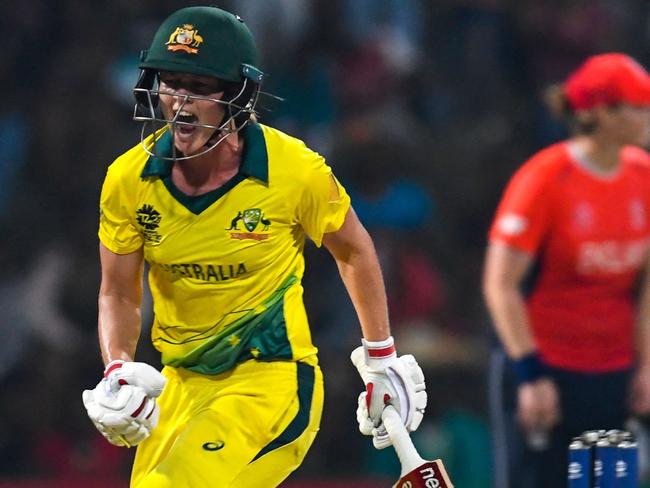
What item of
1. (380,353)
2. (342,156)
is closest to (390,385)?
(380,353)

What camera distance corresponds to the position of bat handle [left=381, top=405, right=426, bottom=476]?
355cm

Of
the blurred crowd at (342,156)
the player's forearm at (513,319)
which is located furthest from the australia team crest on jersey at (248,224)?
the blurred crowd at (342,156)

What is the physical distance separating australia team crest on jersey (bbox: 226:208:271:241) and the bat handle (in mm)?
552

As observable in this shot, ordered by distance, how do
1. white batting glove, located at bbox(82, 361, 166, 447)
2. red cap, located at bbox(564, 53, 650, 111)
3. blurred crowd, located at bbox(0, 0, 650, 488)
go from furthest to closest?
1. blurred crowd, located at bbox(0, 0, 650, 488)
2. red cap, located at bbox(564, 53, 650, 111)
3. white batting glove, located at bbox(82, 361, 166, 447)

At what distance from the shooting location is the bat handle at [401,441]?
3551mm

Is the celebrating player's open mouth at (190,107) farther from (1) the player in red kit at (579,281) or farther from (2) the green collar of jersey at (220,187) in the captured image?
(1) the player in red kit at (579,281)

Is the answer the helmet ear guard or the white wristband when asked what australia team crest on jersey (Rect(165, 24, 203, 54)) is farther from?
the white wristband

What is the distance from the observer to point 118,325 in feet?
12.1

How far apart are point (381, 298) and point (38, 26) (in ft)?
13.1

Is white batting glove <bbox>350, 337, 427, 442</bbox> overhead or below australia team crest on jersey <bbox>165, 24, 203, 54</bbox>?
below

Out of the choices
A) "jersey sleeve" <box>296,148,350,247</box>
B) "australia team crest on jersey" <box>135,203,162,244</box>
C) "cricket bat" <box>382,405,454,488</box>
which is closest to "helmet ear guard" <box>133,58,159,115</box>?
"australia team crest on jersey" <box>135,203,162,244</box>

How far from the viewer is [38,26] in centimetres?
723

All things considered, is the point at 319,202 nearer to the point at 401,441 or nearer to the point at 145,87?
the point at 145,87

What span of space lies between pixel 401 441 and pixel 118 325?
0.76 metres
